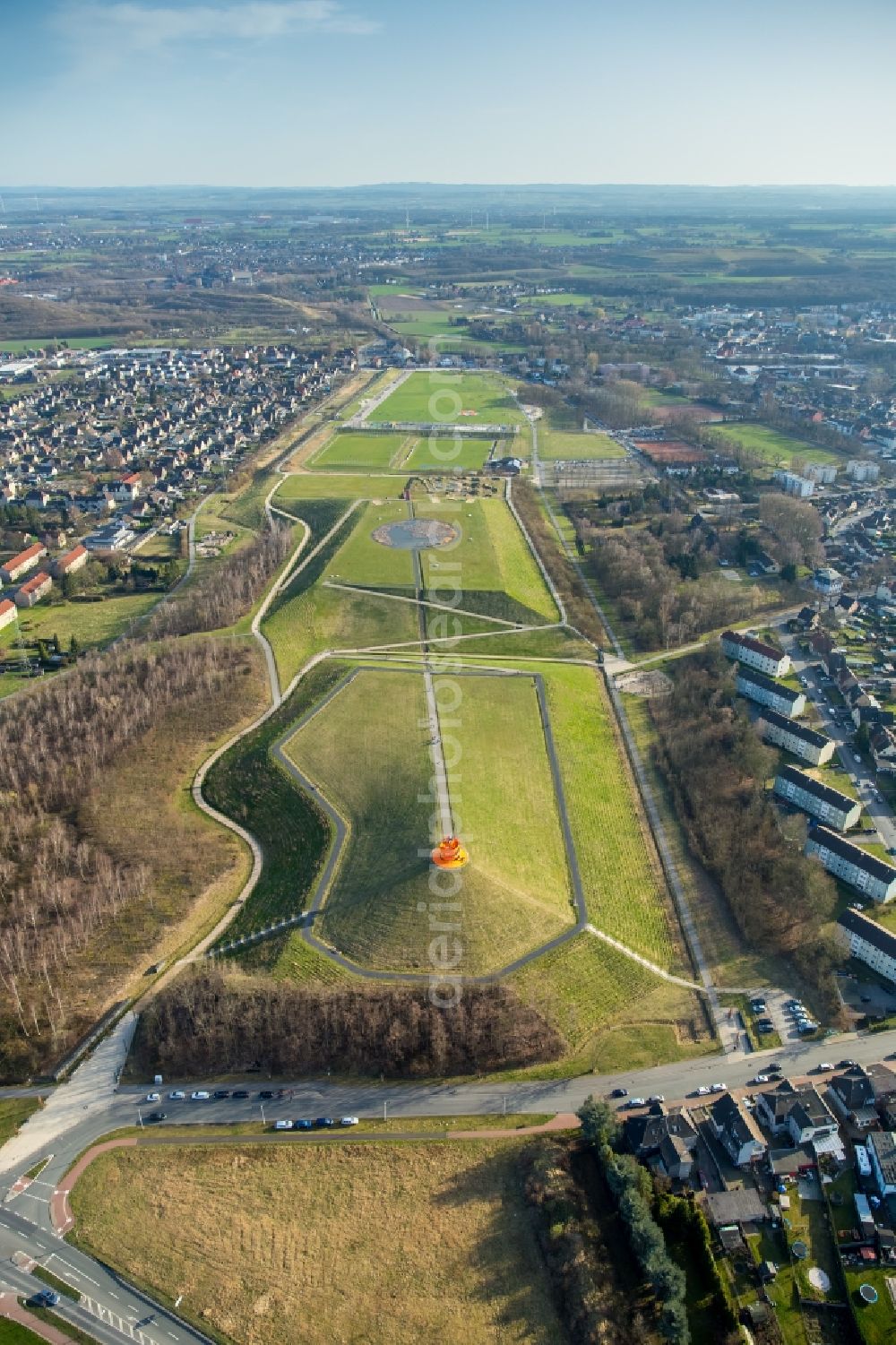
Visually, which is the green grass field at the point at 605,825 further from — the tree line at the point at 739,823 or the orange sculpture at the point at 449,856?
the orange sculpture at the point at 449,856

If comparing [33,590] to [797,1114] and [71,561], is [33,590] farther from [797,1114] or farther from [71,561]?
[797,1114]

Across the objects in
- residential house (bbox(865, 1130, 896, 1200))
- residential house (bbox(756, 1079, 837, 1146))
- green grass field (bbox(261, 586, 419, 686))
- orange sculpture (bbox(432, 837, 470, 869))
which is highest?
green grass field (bbox(261, 586, 419, 686))

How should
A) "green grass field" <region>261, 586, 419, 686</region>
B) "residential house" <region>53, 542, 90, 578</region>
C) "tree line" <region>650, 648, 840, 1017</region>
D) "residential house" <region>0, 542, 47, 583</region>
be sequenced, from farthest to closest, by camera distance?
"residential house" <region>53, 542, 90, 578</region> → "residential house" <region>0, 542, 47, 583</region> → "green grass field" <region>261, 586, 419, 686</region> → "tree line" <region>650, 648, 840, 1017</region>

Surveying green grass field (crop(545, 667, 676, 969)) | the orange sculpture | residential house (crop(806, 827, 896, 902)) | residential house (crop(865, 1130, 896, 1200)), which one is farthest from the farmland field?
residential house (crop(806, 827, 896, 902))

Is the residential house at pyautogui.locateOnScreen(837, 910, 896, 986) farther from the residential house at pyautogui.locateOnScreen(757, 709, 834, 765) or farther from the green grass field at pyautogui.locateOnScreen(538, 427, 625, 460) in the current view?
the green grass field at pyautogui.locateOnScreen(538, 427, 625, 460)

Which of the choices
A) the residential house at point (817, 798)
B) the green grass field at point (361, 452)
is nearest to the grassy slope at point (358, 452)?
the green grass field at point (361, 452)

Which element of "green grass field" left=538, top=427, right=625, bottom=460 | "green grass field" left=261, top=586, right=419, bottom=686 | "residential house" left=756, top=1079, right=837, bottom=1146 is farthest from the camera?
"green grass field" left=538, top=427, right=625, bottom=460
